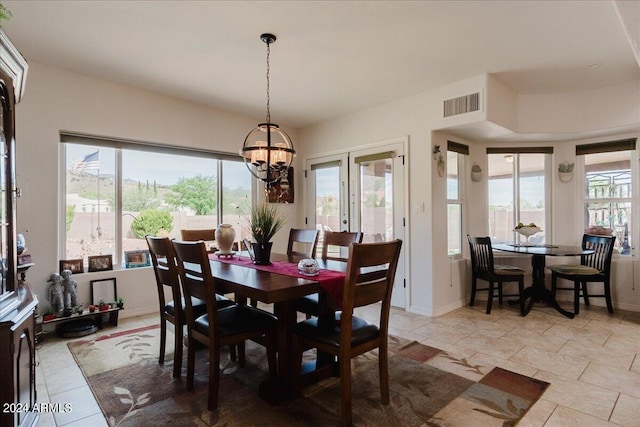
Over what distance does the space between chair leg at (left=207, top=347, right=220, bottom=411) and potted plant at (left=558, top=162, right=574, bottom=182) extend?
15.3 ft

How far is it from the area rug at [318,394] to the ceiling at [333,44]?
92.1 inches

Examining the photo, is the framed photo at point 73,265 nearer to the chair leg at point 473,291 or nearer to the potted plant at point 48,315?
the potted plant at point 48,315

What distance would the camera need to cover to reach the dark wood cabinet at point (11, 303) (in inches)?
57.0

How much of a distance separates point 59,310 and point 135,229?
1.09 m

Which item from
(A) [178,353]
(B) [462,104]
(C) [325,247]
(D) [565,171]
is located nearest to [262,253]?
(C) [325,247]

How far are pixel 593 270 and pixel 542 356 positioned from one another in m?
1.71

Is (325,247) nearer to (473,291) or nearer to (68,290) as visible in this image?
(473,291)

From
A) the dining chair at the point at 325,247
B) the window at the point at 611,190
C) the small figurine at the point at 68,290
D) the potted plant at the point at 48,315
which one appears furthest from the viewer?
the window at the point at 611,190

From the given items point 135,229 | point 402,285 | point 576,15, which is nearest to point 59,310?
point 135,229

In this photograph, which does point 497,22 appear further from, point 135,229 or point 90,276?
point 90,276

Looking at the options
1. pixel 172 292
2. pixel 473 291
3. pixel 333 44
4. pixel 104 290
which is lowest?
pixel 473 291

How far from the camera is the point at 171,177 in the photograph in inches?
167

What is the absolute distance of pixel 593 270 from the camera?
378 cm

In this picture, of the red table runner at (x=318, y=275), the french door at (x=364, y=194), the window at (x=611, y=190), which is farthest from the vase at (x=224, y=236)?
the window at (x=611, y=190)
